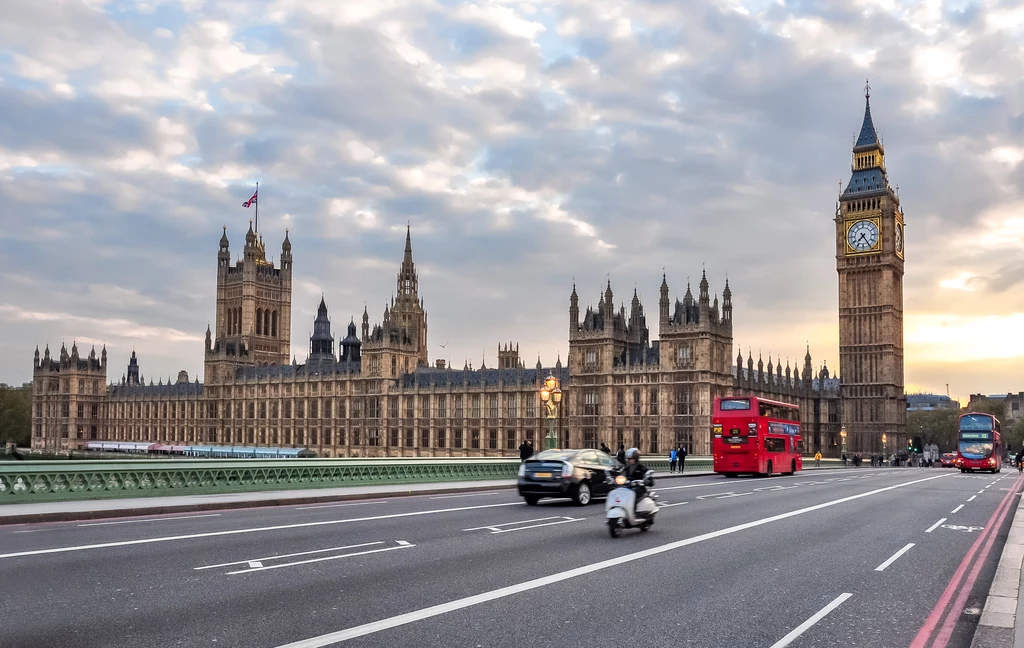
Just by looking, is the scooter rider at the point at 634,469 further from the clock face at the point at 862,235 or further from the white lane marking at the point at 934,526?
the clock face at the point at 862,235

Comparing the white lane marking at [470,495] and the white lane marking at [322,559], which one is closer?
the white lane marking at [322,559]

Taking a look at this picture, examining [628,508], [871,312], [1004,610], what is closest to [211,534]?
[628,508]

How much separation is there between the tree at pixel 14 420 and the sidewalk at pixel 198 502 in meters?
148

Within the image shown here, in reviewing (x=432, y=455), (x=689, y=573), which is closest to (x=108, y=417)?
(x=432, y=455)

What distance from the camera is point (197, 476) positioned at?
2622cm

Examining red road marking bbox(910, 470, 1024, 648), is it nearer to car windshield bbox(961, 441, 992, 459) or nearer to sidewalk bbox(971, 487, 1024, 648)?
sidewalk bbox(971, 487, 1024, 648)

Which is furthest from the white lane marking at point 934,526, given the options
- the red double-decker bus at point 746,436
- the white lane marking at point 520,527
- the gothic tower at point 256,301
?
the gothic tower at point 256,301

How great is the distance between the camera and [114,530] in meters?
17.2

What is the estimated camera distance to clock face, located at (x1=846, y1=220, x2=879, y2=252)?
359 ft

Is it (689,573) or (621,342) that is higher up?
(621,342)

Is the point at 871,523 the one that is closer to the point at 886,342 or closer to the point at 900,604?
the point at 900,604

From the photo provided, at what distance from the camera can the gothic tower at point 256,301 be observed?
15738 centimetres

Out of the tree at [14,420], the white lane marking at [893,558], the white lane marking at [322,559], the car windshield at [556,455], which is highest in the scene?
the car windshield at [556,455]

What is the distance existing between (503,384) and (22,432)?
361ft
